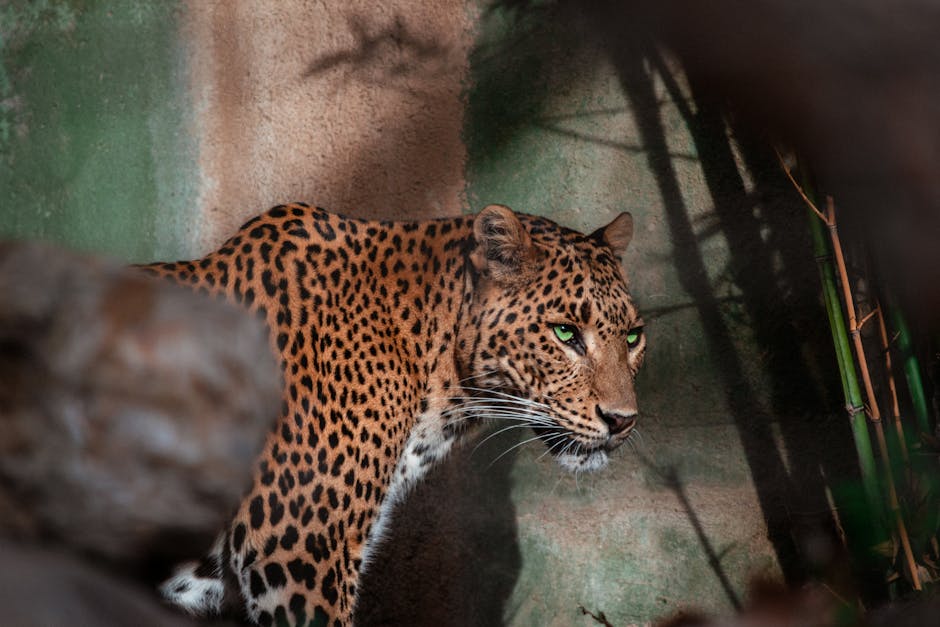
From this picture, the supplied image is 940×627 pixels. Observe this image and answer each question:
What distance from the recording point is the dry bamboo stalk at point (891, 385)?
13.4ft

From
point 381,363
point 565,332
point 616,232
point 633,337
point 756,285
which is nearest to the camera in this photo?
point 381,363

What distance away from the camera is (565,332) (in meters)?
4.10

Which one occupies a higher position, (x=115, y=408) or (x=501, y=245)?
(x=501, y=245)

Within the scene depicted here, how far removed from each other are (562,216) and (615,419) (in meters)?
1.59

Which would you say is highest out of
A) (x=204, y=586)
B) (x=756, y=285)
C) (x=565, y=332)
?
(x=756, y=285)

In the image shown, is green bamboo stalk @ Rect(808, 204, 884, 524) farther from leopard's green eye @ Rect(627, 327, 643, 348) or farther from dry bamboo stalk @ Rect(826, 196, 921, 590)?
leopard's green eye @ Rect(627, 327, 643, 348)

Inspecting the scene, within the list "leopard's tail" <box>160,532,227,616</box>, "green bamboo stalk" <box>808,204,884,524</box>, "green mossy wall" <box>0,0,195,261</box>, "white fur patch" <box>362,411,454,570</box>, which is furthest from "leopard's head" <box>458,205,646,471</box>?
"green mossy wall" <box>0,0,195,261</box>

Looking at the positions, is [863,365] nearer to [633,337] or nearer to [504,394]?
[633,337]

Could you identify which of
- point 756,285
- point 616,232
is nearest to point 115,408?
point 616,232

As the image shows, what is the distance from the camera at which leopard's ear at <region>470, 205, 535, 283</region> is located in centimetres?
412

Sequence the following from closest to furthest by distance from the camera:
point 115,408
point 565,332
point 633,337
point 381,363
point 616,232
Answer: point 115,408
point 381,363
point 565,332
point 633,337
point 616,232

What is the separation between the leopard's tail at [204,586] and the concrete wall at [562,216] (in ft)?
5.76

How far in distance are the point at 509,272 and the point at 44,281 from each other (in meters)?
3.21

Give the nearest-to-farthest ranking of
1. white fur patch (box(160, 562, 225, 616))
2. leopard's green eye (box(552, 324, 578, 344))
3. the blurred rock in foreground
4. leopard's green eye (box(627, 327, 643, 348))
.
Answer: the blurred rock in foreground
white fur patch (box(160, 562, 225, 616))
leopard's green eye (box(552, 324, 578, 344))
leopard's green eye (box(627, 327, 643, 348))
